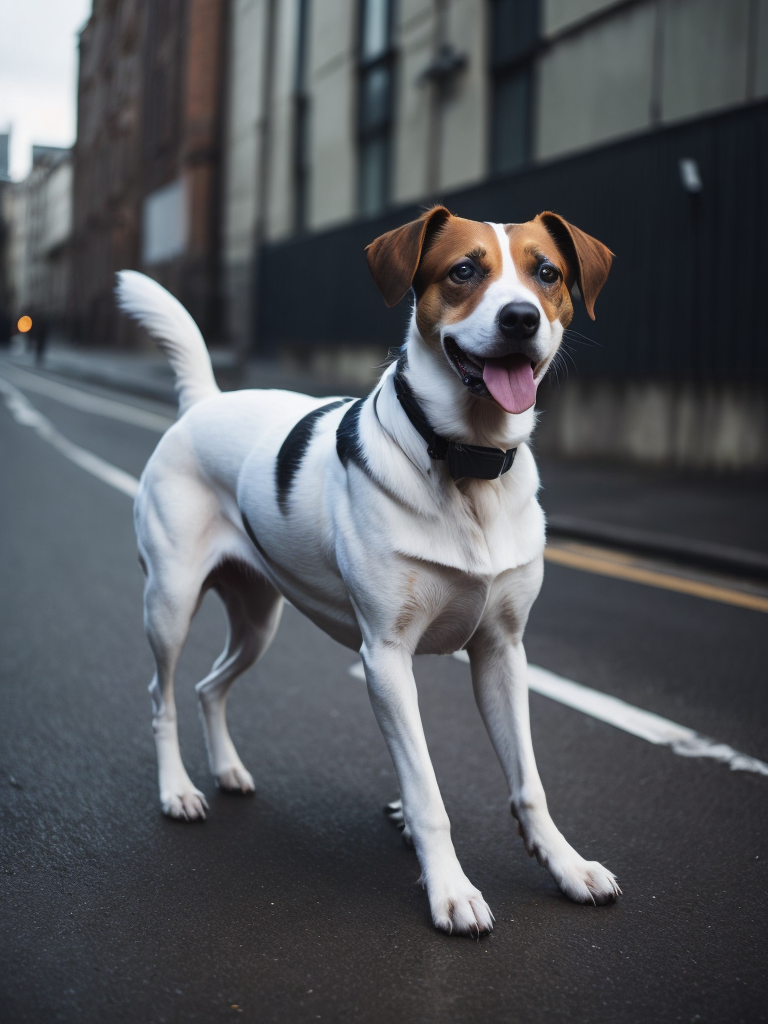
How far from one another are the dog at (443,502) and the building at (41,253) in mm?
56916

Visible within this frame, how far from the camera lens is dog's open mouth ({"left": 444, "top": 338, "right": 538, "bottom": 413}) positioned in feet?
9.00

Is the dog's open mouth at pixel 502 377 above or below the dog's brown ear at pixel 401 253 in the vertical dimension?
below

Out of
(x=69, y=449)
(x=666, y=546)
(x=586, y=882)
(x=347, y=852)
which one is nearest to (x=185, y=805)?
(x=347, y=852)

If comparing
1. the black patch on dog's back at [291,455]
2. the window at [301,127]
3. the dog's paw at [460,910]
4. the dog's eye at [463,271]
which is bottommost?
the dog's paw at [460,910]

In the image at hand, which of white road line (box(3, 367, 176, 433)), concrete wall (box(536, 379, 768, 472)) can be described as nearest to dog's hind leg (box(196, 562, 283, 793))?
concrete wall (box(536, 379, 768, 472))

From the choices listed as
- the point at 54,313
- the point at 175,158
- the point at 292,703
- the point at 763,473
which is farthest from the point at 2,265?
the point at 292,703

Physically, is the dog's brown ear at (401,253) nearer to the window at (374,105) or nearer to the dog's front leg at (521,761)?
the dog's front leg at (521,761)

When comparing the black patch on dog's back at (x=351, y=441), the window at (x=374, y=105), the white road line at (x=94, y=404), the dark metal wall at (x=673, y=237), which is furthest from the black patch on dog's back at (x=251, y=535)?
the window at (x=374, y=105)

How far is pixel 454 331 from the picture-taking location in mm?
2760

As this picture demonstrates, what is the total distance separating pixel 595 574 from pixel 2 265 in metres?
78.3

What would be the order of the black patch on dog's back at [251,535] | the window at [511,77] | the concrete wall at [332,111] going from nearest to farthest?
the black patch on dog's back at [251,535] < the window at [511,77] < the concrete wall at [332,111]

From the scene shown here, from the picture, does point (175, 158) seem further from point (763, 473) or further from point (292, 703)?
point (292, 703)

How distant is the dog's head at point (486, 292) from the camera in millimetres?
2703

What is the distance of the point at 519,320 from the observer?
2.66m
